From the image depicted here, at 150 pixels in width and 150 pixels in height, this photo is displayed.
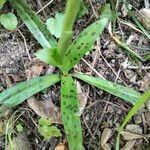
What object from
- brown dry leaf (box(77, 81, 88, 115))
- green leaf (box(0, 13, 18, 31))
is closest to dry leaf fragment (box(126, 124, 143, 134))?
brown dry leaf (box(77, 81, 88, 115))

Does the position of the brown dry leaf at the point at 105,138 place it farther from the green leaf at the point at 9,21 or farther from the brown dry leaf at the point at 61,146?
the green leaf at the point at 9,21

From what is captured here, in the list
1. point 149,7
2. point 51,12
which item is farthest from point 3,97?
point 149,7

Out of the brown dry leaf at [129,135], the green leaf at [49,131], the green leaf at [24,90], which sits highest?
the green leaf at [24,90]

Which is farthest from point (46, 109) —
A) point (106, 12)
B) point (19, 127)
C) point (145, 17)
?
point (145, 17)

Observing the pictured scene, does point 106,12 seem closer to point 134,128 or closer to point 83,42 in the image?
point 83,42

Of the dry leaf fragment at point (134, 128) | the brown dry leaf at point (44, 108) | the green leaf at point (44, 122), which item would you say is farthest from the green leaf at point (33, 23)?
the dry leaf fragment at point (134, 128)

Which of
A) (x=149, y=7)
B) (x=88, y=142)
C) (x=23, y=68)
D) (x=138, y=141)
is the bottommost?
(x=138, y=141)

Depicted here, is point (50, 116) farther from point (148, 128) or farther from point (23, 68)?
point (148, 128)
